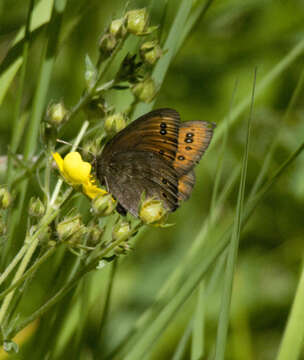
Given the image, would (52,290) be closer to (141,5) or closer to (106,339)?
(141,5)

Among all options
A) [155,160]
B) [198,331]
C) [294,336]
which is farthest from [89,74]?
[294,336]

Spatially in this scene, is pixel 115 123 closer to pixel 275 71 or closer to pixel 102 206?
pixel 102 206

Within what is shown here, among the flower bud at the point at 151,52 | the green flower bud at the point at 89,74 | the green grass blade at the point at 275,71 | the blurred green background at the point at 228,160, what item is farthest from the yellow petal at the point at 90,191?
the blurred green background at the point at 228,160

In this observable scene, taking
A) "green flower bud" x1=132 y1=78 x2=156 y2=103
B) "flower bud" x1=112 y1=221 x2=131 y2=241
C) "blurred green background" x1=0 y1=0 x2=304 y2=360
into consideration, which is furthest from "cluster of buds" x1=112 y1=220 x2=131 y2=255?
"blurred green background" x1=0 y1=0 x2=304 y2=360

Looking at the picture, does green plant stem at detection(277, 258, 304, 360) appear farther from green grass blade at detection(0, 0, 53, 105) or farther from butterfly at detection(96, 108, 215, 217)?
green grass blade at detection(0, 0, 53, 105)

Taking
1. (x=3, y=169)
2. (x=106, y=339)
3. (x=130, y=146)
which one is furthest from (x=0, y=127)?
(x=130, y=146)

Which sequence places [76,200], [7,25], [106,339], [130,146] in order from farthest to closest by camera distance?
1. [106,339]
2. [7,25]
3. [76,200]
4. [130,146]

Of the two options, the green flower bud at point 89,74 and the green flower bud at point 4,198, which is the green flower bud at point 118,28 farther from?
the green flower bud at point 4,198
